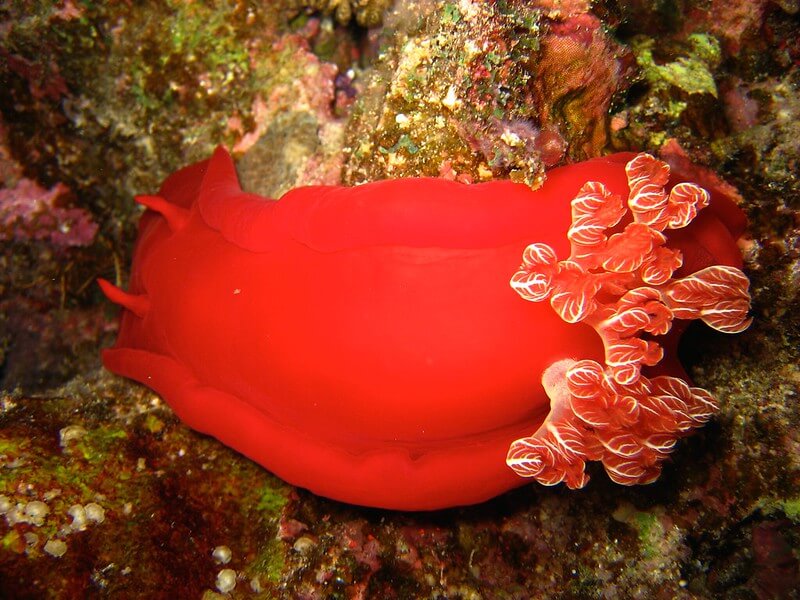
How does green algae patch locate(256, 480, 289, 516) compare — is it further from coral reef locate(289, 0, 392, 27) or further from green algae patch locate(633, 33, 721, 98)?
green algae patch locate(633, 33, 721, 98)

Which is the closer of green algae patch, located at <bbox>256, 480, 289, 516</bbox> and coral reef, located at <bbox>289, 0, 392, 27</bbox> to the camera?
green algae patch, located at <bbox>256, 480, 289, 516</bbox>

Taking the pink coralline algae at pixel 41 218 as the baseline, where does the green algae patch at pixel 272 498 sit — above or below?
below

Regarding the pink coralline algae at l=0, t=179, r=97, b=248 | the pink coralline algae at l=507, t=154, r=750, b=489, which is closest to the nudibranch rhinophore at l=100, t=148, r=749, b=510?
the pink coralline algae at l=507, t=154, r=750, b=489

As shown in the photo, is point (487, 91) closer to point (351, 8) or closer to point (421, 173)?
point (421, 173)

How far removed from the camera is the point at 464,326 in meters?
2.45

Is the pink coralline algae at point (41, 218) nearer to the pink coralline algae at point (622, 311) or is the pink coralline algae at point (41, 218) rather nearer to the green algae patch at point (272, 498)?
the green algae patch at point (272, 498)

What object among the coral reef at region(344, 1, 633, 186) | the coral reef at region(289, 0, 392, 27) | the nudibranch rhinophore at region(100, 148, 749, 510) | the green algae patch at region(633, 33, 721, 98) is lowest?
the nudibranch rhinophore at region(100, 148, 749, 510)

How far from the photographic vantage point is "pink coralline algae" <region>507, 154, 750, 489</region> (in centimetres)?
231

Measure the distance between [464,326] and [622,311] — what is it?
686 millimetres

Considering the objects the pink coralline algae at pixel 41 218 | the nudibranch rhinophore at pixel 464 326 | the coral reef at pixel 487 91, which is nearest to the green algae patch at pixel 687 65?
the coral reef at pixel 487 91

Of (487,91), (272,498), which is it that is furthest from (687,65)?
(272,498)

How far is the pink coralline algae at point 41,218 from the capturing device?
12.4ft

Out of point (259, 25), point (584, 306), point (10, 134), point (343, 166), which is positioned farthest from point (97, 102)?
point (584, 306)

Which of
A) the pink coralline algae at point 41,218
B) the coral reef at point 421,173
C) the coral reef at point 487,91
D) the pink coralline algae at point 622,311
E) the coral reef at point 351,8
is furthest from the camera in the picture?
the pink coralline algae at point 41,218
